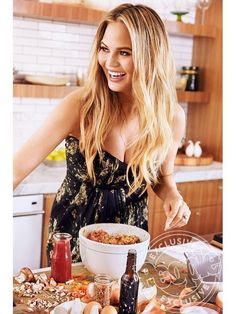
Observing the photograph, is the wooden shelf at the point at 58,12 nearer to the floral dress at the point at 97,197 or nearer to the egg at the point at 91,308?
the floral dress at the point at 97,197

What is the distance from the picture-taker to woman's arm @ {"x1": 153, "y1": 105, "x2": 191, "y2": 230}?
1199 millimetres

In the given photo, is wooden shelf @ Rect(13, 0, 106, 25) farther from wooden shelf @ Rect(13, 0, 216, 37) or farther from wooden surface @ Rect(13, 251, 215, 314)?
wooden surface @ Rect(13, 251, 215, 314)

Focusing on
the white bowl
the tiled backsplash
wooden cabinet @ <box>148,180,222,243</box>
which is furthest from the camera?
wooden cabinet @ <box>148,180,222,243</box>

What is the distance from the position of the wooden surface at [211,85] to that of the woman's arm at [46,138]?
1.85 metres

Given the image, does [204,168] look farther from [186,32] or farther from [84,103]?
[84,103]

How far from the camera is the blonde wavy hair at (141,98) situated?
114 centimetres

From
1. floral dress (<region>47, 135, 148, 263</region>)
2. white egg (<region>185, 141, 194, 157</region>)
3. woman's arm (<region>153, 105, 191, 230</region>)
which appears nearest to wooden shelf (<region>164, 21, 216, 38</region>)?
white egg (<region>185, 141, 194, 157</region>)

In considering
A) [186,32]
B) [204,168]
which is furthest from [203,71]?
[204,168]

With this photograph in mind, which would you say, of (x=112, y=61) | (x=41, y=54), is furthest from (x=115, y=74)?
(x=41, y=54)

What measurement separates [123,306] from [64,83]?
5.65 feet

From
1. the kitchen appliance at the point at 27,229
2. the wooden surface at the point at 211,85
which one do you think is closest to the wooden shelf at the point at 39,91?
the kitchen appliance at the point at 27,229

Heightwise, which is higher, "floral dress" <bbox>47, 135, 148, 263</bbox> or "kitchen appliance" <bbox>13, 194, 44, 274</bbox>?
"floral dress" <bbox>47, 135, 148, 263</bbox>

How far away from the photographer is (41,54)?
8.61 feet

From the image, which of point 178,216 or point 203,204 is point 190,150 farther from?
point 178,216
